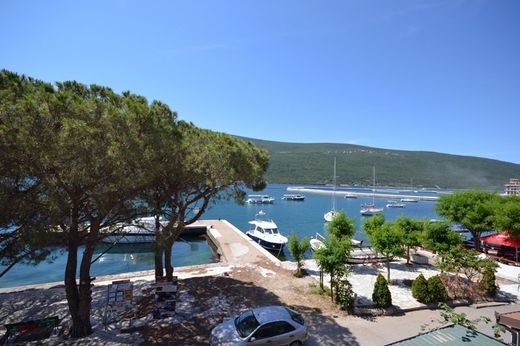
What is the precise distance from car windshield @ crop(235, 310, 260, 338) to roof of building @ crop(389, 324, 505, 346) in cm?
422

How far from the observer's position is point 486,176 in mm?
186000

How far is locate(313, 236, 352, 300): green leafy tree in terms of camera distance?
11828mm

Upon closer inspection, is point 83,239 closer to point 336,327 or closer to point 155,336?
point 155,336

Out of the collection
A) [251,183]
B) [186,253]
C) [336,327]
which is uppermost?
[251,183]

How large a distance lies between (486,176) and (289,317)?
230511mm

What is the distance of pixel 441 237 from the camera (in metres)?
15.2

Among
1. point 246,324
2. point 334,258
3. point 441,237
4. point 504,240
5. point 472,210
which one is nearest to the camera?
point 246,324

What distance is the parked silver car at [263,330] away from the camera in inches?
304

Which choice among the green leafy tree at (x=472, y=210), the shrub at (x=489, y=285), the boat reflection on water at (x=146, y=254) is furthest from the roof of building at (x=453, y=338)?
the green leafy tree at (x=472, y=210)

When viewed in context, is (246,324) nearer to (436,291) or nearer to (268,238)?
(436,291)

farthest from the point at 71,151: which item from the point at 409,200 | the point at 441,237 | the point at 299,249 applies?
the point at 409,200

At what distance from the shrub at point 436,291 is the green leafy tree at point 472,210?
12.9 m

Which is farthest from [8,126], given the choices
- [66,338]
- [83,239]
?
[66,338]

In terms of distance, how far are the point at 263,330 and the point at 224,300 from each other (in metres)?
4.72
